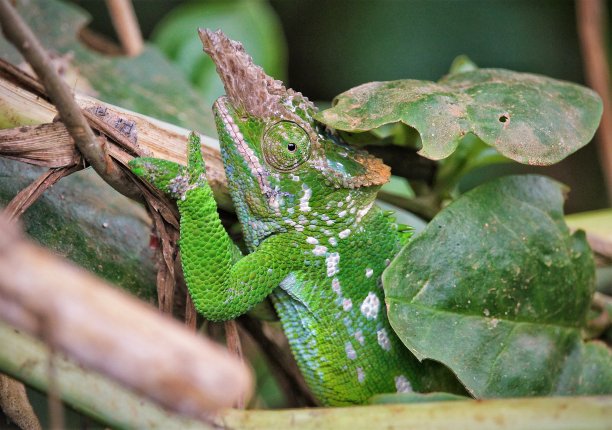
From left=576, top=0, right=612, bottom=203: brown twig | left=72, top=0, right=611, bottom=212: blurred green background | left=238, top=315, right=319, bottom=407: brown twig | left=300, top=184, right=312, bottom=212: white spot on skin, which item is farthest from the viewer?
left=72, top=0, right=611, bottom=212: blurred green background

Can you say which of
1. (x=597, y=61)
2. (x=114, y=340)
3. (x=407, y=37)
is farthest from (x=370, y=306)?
(x=407, y=37)

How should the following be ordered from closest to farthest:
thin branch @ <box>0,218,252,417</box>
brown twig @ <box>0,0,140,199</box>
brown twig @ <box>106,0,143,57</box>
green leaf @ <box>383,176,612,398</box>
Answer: thin branch @ <box>0,218,252,417</box>
brown twig @ <box>0,0,140,199</box>
green leaf @ <box>383,176,612,398</box>
brown twig @ <box>106,0,143,57</box>

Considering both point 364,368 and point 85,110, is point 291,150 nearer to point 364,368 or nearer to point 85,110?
point 85,110

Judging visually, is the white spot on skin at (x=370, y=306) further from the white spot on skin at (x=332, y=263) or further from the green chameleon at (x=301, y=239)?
the white spot on skin at (x=332, y=263)

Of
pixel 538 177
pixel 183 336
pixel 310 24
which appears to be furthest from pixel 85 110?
pixel 310 24

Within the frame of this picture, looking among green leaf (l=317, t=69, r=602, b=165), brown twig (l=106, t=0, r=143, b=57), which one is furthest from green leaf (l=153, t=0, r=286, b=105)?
green leaf (l=317, t=69, r=602, b=165)

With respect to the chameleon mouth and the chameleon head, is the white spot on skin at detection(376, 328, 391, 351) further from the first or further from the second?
the chameleon mouth
